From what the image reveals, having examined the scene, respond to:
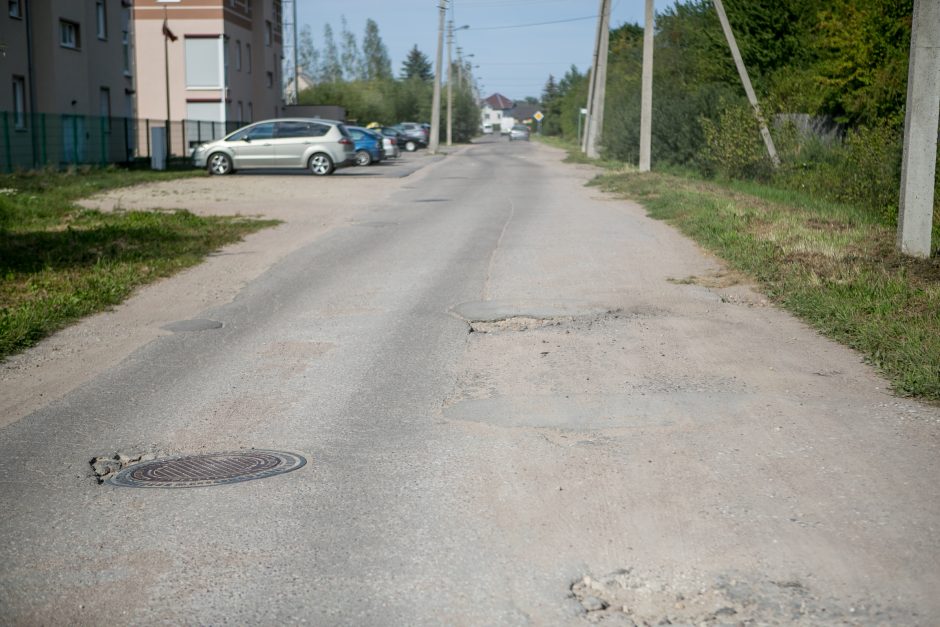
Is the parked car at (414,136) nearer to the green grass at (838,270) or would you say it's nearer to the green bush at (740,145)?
the green bush at (740,145)

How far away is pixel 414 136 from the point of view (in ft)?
215

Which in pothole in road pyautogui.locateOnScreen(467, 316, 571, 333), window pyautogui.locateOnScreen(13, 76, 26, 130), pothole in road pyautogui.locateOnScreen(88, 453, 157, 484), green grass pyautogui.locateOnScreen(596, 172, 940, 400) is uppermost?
window pyautogui.locateOnScreen(13, 76, 26, 130)

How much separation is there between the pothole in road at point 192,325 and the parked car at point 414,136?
180 ft

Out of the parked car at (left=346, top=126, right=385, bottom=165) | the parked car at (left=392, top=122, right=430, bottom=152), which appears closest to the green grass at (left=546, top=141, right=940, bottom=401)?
the parked car at (left=346, top=126, right=385, bottom=165)

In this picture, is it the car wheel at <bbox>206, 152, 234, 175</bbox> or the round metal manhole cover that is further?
the car wheel at <bbox>206, 152, 234, 175</bbox>

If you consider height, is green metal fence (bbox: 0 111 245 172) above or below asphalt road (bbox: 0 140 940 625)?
above

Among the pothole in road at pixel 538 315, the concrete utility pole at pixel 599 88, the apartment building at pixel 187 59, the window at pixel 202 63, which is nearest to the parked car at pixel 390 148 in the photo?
the concrete utility pole at pixel 599 88

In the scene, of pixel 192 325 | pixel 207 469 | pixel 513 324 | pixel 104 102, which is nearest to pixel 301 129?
pixel 104 102

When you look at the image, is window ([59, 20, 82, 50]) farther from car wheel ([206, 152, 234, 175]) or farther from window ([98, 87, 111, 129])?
car wheel ([206, 152, 234, 175])

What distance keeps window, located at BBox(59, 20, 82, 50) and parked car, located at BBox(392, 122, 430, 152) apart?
29813 mm

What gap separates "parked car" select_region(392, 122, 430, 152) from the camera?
6400cm

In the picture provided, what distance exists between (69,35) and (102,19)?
358cm

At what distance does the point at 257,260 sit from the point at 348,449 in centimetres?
802

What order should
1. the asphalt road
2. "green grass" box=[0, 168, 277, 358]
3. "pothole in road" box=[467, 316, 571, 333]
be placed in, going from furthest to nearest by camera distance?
"green grass" box=[0, 168, 277, 358] < "pothole in road" box=[467, 316, 571, 333] < the asphalt road
